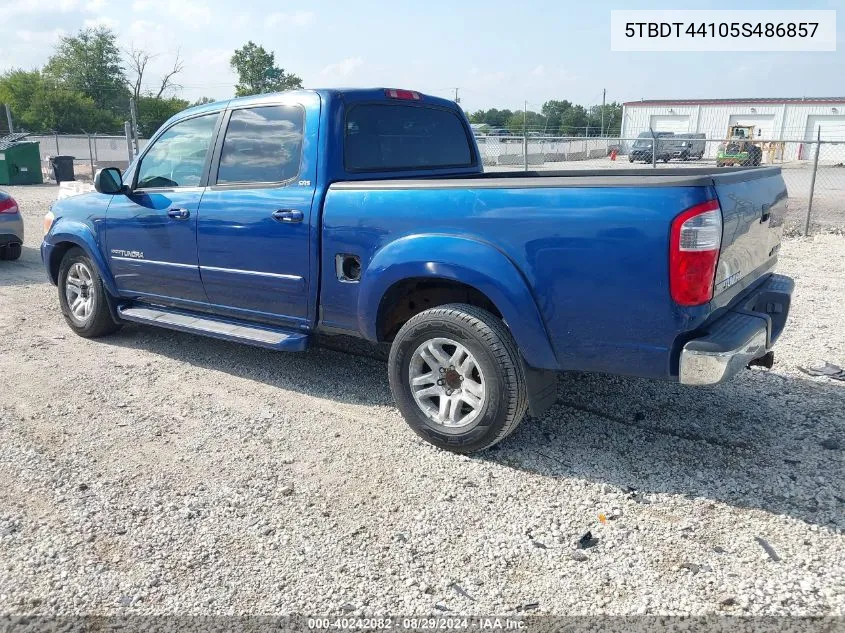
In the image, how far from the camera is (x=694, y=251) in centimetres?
301

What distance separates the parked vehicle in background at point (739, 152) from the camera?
15773 mm

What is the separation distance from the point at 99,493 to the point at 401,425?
1.67m

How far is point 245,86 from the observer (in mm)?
73312

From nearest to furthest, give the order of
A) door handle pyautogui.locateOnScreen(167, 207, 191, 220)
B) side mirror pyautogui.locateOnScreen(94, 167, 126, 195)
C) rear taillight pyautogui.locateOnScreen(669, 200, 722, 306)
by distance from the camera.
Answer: rear taillight pyautogui.locateOnScreen(669, 200, 722, 306), door handle pyautogui.locateOnScreen(167, 207, 191, 220), side mirror pyautogui.locateOnScreen(94, 167, 126, 195)

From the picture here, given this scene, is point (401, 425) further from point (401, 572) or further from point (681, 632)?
point (681, 632)

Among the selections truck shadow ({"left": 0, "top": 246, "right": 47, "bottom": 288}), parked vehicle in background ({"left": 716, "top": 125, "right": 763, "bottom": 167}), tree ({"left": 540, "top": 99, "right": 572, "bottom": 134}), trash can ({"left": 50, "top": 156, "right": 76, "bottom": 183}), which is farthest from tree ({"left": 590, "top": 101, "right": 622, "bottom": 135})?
truck shadow ({"left": 0, "top": 246, "right": 47, "bottom": 288})

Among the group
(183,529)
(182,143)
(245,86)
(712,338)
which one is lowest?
(183,529)

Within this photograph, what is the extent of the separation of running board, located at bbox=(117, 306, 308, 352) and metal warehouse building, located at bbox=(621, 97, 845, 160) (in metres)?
41.8

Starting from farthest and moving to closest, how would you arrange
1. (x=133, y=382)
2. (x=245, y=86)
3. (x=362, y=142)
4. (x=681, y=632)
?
(x=245, y=86), (x=133, y=382), (x=362, y=142), (x=681, y=632)

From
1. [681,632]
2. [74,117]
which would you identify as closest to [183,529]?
[681,632]

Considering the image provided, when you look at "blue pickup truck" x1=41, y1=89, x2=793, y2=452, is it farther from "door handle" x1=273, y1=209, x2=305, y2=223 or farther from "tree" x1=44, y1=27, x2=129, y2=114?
"tree" x1=44, y1=27, x2=129, y2=114

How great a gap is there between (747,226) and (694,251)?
0.67 m

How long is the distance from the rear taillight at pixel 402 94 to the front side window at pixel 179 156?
124 centimetres

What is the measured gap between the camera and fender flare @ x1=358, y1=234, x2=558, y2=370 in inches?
137
